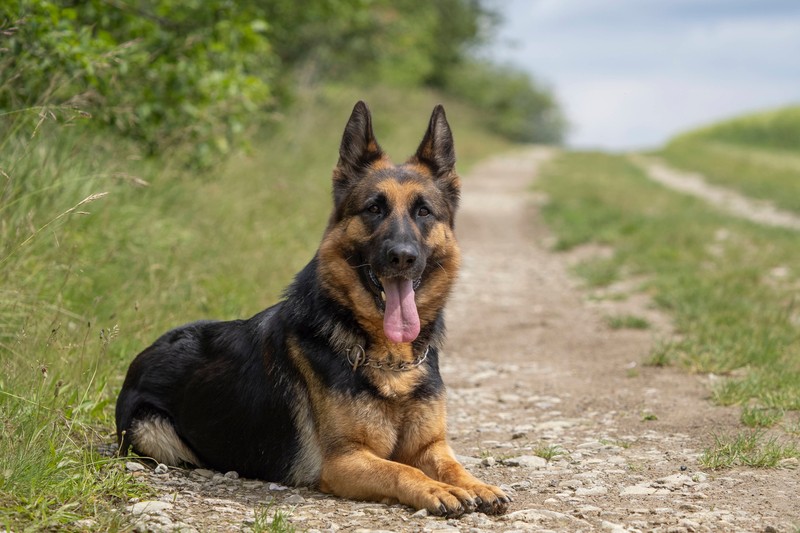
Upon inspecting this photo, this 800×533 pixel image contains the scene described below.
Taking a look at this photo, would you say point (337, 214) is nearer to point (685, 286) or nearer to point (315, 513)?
point (315, 513)

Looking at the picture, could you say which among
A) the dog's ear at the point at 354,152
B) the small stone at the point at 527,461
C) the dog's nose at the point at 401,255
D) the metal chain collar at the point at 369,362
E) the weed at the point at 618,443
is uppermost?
the dog's ear at the point at 354,152

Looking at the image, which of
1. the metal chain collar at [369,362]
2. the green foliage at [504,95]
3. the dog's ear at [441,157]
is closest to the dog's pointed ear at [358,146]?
the dog's ear at [441,157]

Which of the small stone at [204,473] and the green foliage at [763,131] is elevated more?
the green foliage at [763,131]

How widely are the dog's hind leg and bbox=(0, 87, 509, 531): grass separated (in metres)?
0.28

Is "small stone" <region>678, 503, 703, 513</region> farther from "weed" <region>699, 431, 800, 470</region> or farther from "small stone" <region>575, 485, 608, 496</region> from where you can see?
"weed" <region>699, 431, 800, 470</region>

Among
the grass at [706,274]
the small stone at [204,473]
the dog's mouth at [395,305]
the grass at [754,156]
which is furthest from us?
the grass at [754,156]

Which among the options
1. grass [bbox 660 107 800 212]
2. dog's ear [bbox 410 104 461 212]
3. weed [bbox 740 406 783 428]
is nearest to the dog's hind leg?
dog's ear [bbox 410 104 461 212]

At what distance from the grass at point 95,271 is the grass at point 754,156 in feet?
51.1

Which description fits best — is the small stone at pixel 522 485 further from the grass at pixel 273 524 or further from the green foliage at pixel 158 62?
the green foliage at pixel 158 62

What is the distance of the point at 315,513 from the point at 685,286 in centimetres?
752

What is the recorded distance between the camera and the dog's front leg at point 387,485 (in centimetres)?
404

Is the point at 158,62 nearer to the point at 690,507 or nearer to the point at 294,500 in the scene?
the point at 294,500

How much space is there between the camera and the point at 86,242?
721cm

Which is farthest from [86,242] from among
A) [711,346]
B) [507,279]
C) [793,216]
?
[793,216]
